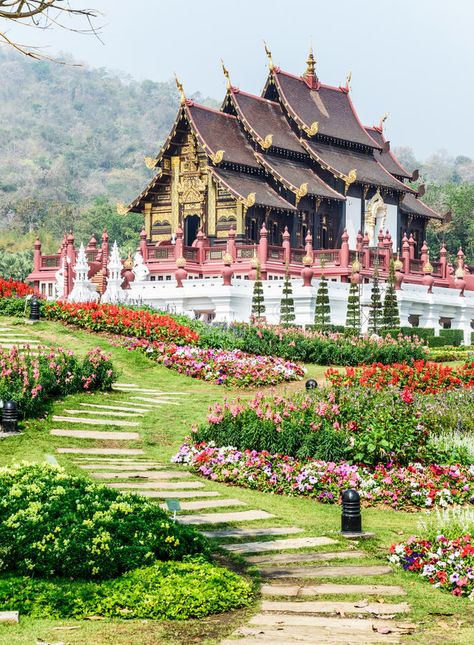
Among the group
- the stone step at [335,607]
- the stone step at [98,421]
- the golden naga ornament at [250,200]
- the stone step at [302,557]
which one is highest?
the golden naga ornament at [250,200]

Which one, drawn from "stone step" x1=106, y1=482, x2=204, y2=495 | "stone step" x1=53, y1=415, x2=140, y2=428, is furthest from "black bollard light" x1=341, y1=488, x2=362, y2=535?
"stone step" x1=53, y1=415, x2=140, y2=428

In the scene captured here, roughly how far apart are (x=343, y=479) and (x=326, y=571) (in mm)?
4238

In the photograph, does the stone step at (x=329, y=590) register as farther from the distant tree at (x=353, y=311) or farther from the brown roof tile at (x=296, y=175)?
the brown roof tile at (x=296, y=175)

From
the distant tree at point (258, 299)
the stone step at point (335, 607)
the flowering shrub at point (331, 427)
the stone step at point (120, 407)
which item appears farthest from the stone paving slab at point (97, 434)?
the distant tree at point (258, 299)

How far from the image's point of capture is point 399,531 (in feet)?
40.9

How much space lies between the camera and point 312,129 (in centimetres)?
5138

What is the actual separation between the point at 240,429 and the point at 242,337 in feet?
39.9

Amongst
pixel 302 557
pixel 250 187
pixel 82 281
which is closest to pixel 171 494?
pixel 302 557

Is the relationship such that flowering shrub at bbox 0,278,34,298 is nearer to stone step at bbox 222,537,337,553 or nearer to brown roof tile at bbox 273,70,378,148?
stone step at bbox 222,537,337,553

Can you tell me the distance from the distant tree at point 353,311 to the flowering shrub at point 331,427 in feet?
59.7

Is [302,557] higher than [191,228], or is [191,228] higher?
[191,228]

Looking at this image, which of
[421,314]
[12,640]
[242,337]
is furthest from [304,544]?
[421,314]

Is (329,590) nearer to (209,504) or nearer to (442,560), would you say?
(442,560)

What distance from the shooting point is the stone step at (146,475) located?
48.3 feet
